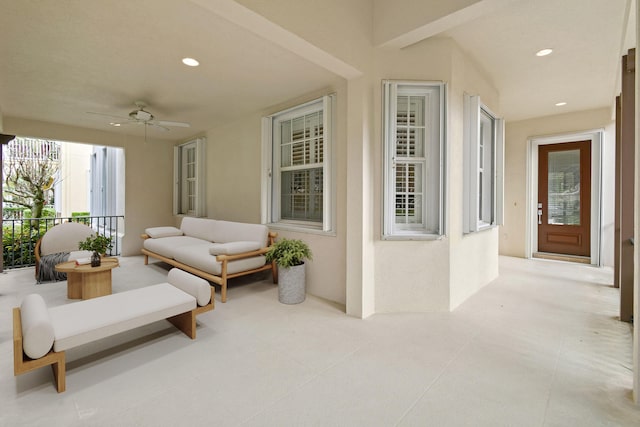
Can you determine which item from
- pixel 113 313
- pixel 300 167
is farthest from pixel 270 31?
pixel 113 313

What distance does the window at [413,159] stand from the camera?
292 cm

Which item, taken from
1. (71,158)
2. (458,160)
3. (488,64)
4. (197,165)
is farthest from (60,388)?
(71,158)

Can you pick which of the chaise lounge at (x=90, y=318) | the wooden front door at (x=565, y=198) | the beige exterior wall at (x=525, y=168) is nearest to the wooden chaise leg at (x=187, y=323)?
the chaise lounge at (x=90, y=318)

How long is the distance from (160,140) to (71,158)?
7172 millimetres

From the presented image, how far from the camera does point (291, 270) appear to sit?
11.1 feet

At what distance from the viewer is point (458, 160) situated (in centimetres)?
321

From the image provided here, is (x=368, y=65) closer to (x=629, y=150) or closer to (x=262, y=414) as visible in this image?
(x=629, y=150)

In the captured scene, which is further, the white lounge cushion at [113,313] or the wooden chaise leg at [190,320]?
the wooden chaise leg at [190,320]

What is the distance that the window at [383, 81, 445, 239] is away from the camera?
2920mm

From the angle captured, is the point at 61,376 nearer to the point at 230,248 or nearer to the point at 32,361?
the point at 32,361

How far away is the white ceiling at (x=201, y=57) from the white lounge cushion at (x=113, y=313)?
2225 millimetres

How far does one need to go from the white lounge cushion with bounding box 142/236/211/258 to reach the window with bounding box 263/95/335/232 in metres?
1.34

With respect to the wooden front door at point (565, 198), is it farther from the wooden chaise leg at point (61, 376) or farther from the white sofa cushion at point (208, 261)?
the wooden chaise leg at point (61, 376)

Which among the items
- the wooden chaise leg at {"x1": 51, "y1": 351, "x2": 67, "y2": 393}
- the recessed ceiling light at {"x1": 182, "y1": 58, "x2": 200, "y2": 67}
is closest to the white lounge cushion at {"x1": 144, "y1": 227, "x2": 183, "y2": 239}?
the recessed ceiling light at {"x1": 182, "y1": 58, "x2": 200, "y2": 67}
